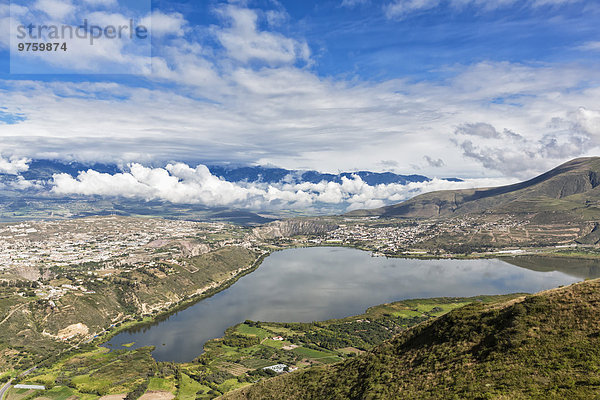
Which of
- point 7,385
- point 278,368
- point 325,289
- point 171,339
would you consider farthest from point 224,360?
point 325,289

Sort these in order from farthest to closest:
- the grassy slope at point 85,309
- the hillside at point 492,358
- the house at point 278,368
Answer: the grassy slope at point 85,309 → the house at point 278,368 → the hillside at point 492,358

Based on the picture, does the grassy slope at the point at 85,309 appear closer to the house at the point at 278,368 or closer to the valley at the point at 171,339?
the valley at the point at 171,339

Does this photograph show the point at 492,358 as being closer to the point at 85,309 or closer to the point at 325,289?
the point at 325,289

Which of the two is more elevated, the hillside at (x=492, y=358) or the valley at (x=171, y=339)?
the hillside at (x=492, y=358)

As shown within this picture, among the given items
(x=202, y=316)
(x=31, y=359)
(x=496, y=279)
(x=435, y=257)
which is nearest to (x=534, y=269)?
(x=496, y=279)

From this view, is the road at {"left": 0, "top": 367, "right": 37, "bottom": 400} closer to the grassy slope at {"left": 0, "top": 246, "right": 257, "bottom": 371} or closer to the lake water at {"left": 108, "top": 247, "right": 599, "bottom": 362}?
the grassy slope at {"left": 0, "top": 246, "right": 257, "bottom": 371}

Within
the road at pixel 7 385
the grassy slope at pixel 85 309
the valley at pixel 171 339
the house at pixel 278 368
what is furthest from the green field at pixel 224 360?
the grassy slope at pixel 85 309
